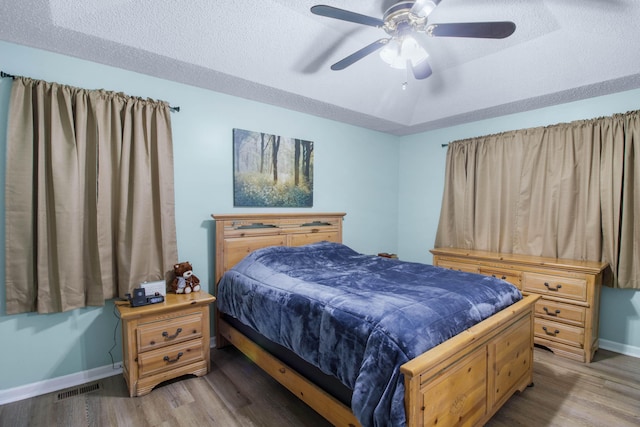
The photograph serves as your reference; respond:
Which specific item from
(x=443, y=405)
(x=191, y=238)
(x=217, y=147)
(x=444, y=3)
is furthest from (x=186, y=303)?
(x=444, y=3)

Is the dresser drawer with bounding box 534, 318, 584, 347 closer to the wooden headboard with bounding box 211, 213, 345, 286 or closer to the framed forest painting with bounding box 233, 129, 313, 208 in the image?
the wooden headboard with bounding box 211, 213, 345, 286

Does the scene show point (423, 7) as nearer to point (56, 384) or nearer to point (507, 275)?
point (507, 275)

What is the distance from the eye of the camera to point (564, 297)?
2881 millimetres

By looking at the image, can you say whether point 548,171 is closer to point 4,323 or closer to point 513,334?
point 513,334

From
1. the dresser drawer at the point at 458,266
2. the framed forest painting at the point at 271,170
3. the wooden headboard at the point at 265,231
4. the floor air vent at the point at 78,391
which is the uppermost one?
the framed forest painting at the point at 271,170

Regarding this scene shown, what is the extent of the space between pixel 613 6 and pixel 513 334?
7.92 ft

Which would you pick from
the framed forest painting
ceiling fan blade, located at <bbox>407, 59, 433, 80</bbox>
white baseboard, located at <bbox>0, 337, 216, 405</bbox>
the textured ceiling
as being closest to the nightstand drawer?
white baseboard, located at <bbox>0, 337, 216, 405</bbox>

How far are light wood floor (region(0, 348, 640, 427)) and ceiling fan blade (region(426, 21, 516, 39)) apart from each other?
7.83ft

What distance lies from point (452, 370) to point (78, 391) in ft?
8.65

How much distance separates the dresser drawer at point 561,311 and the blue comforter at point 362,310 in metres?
1.02

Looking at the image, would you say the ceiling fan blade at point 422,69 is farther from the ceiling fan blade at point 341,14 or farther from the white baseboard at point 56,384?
the white baseboard at point 56,384

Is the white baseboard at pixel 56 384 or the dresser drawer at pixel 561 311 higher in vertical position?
the dresser drawer at pixel 561 311

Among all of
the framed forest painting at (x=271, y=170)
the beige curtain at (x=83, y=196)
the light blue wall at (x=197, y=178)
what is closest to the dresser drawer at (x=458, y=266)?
the light blue wall at (x=197, y=178)

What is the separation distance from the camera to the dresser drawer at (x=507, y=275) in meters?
3.18
